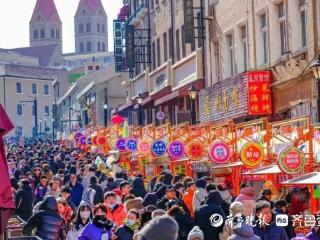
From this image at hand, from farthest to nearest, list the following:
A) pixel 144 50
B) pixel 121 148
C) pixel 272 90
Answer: pixel 144 50 → pixel 121 148 → pixel 272 90

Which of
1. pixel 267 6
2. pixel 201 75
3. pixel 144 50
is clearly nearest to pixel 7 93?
pixel 144 50

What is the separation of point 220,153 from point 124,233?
24.9 feet

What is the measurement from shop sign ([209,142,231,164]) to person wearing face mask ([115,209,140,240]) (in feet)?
23.5

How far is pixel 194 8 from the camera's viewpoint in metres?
33.8

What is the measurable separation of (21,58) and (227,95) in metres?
131

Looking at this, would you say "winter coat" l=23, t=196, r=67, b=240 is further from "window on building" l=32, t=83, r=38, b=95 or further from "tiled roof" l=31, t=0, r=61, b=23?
"tiled roof" l=31, t=0, r=61, b=23

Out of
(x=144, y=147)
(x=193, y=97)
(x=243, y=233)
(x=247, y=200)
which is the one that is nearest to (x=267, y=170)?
(x=247, y=200)

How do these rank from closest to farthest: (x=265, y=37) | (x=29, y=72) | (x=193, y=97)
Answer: (x=265, y=37)
(x=193, y=97)
(x=29, y=72)

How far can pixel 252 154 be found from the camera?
16141 mm

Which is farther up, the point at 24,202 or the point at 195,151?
the point at 195,151

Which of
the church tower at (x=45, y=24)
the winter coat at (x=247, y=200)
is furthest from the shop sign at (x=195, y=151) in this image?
the church tower at (x=45, y=24)

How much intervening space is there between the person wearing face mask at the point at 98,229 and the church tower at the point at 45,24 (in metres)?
183

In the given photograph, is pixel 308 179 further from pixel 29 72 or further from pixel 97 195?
pixel 29 72

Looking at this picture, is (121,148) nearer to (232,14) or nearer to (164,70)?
(232,14)
